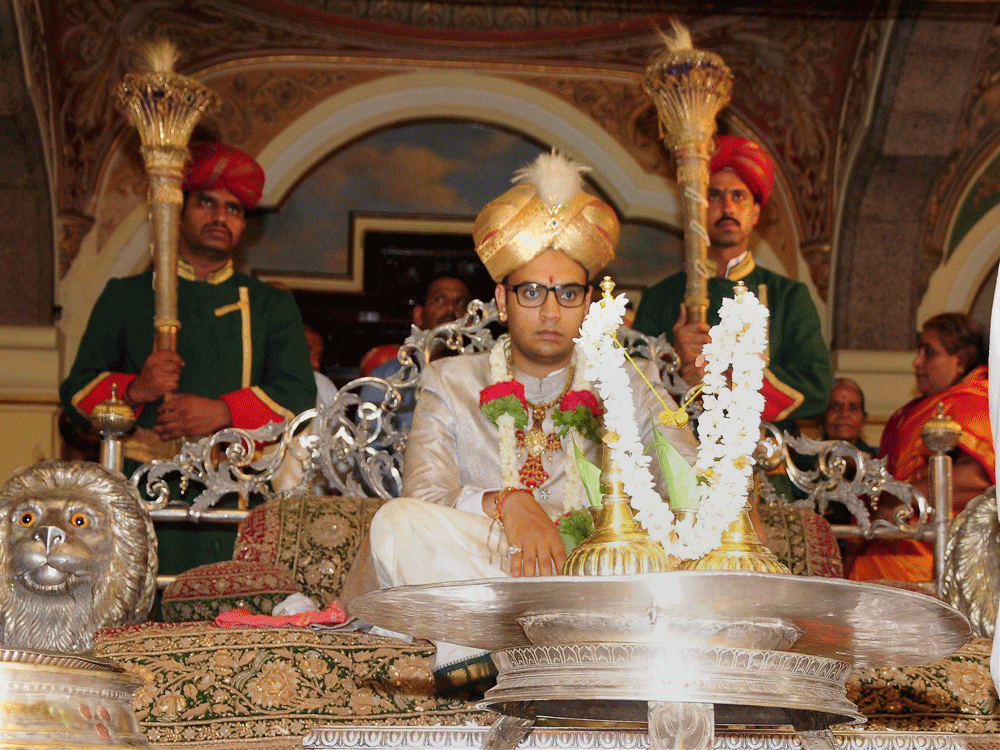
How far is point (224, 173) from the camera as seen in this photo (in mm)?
5801

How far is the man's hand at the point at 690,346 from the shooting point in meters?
5.10

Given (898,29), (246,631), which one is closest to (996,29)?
(898,29)

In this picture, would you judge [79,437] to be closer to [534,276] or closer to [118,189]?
[118,189]

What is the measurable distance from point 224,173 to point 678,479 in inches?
145

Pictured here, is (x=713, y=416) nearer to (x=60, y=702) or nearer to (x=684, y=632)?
(x=684, y=632)

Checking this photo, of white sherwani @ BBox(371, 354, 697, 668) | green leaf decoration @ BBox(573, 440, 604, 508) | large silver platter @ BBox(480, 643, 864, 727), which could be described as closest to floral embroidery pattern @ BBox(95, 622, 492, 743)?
white sherwani @ BBox(371, 354, 697, 668)

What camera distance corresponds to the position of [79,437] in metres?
7.92

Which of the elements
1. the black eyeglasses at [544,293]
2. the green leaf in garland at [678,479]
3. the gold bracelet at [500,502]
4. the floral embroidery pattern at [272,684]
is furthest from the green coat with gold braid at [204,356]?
the green leaf in garland at [678,479]

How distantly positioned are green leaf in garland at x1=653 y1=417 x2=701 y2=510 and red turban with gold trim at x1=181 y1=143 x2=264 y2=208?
11.7 feet

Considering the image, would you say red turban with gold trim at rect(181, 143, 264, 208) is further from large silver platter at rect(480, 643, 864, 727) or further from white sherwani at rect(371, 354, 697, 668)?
large silver platter at rect(480, 643, 864, 727)

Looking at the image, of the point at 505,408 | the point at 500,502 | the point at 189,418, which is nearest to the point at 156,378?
the point at 189,418

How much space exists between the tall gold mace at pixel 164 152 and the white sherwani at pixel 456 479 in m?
1.28

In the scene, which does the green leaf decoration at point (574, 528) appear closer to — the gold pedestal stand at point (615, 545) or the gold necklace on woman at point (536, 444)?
the gold pedestal stand at point (615, 545)

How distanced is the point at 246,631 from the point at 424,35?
18.0 feet
